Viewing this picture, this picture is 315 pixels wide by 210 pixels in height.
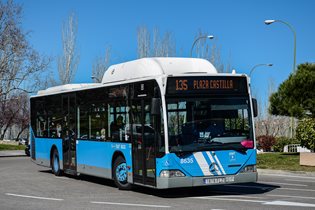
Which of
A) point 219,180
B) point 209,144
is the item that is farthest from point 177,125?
point 219,180

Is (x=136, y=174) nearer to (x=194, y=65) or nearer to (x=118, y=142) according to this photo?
(x=118, y=142)

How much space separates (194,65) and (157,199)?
3671 millimetres

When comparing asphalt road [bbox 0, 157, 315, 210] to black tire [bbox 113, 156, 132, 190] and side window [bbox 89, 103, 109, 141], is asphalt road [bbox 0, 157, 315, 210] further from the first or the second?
side window [bbox 89, 103, 109, 141]

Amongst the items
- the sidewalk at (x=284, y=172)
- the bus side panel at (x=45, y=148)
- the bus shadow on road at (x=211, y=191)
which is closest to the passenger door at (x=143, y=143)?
the bus shadow on road at (x=211, y=191)

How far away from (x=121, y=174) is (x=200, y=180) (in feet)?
9.34

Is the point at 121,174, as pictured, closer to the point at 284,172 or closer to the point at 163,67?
the point at 163,67

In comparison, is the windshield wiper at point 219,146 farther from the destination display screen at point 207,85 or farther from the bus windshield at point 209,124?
the destination display screen at point 207,85

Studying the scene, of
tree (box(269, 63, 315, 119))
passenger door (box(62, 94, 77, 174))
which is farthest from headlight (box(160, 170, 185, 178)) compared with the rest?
tree (box(269, 63, 315, 119))

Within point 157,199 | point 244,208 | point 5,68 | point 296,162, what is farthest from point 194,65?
point 5,68

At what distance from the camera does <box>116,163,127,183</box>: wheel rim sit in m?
14.3

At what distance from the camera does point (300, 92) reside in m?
29.2

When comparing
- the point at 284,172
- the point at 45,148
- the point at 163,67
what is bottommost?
the point at 284,172

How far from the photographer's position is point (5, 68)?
40.8 metres

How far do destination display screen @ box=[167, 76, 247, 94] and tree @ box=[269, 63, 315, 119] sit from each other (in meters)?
16.9
